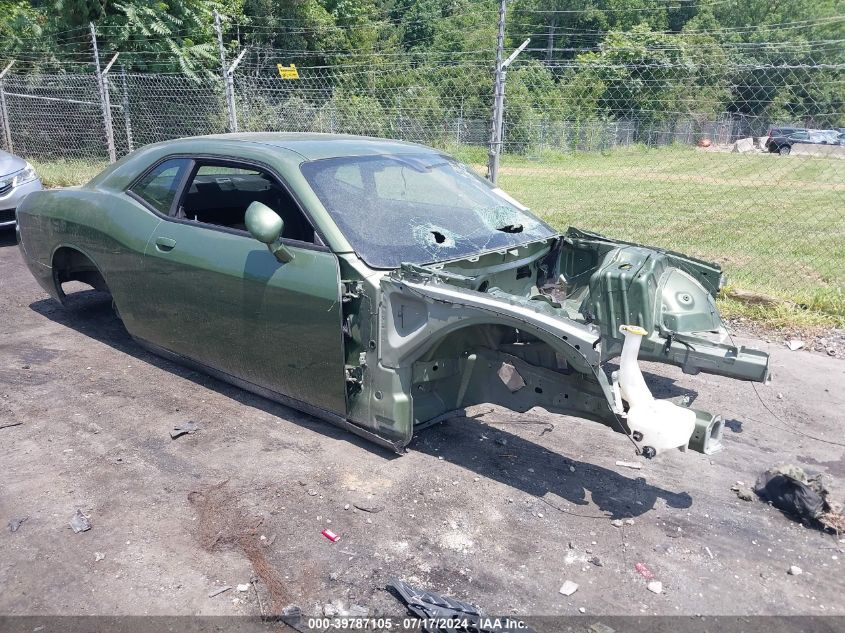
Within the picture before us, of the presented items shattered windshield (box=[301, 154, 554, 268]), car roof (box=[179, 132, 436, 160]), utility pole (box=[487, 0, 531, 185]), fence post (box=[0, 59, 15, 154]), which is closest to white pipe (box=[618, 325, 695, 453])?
shattered windshield (box=[301, 154, 554, 268])

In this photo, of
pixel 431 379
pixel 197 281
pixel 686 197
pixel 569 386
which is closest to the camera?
pixel 569 386

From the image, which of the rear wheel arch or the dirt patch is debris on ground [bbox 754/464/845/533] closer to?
the dirt patch

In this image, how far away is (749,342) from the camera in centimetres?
545

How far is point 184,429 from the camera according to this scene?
3.87 metres

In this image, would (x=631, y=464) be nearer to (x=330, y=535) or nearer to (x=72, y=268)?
(x=330, y=535)

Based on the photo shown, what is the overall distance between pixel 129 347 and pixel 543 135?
863cm

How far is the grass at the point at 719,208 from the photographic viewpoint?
683cm

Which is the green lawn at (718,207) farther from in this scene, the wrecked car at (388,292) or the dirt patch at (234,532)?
the dirt patch at (234,532)

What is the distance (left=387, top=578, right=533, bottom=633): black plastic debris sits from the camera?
2.42 meters

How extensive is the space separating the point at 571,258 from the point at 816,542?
7.02 ft

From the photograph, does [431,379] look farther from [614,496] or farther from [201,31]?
[201,31]

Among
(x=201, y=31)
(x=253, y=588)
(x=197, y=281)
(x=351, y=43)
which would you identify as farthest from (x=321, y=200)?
(x=351, y=43)

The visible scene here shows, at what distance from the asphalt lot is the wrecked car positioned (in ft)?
0.97

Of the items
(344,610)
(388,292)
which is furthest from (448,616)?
(388,292)
